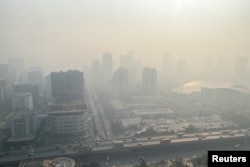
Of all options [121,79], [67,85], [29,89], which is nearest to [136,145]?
[67,85]

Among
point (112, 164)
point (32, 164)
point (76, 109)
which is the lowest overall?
point (112, 164)

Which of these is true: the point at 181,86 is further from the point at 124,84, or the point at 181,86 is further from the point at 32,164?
the point at 32,164

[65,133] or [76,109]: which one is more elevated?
[76,109]

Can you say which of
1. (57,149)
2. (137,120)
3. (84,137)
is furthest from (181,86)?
Result: (57,149)

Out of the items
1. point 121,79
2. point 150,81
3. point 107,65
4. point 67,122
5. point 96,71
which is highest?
point 107,65

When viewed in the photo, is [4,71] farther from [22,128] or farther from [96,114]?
[22,128]
